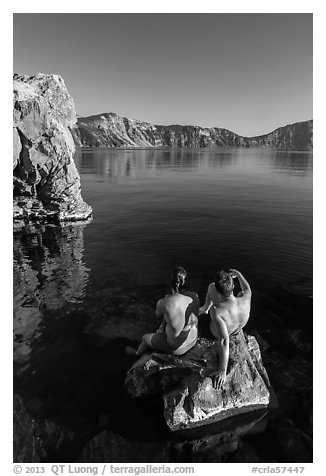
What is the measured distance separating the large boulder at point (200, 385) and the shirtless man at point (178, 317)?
0.41 metres

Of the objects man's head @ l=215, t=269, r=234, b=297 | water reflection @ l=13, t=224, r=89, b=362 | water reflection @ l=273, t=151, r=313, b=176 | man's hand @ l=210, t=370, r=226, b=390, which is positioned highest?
water reflection @ l=273, t=151, r=313, b=176

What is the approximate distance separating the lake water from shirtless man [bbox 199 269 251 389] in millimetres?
2376

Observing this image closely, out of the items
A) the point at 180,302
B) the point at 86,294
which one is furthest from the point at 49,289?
the point at 180,302

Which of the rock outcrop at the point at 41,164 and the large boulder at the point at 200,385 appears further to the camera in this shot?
the rock outcrop at the point at 41,164

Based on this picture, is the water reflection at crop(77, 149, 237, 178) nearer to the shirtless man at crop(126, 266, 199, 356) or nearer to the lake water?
the lake water

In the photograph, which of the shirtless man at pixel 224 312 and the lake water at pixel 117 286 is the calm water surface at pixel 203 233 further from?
the shirtless man at pixel 224 312

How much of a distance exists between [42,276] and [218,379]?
1340 centimetres

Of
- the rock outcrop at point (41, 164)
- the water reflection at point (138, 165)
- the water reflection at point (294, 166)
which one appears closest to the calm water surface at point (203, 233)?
the rock outcrop at point (41, 164)

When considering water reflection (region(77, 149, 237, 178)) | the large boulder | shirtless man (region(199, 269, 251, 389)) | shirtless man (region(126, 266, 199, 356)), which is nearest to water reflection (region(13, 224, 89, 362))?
the large boulder

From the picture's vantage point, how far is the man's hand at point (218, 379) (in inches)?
275

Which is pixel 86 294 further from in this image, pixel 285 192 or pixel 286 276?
pixel 285 192

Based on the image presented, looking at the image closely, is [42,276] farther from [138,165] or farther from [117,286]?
[138,165]

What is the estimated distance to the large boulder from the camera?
272 inches

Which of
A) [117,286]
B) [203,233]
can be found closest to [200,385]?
[117,286]
